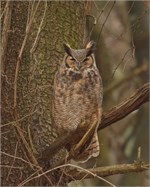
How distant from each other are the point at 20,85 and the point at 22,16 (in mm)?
443

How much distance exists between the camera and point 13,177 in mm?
3725

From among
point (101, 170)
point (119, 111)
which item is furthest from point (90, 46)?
point (101, 170)

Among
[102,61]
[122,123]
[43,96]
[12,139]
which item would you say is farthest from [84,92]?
[122,123]

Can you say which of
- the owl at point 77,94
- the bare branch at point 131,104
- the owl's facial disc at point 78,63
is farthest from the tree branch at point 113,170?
the owl's facial disc at point 78,63

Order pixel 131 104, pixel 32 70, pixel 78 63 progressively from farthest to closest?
pixel 78 63 < pixel 32 70 < pixel 131 104

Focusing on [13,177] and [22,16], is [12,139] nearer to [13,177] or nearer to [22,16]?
[13,177]

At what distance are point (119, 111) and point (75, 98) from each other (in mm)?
570

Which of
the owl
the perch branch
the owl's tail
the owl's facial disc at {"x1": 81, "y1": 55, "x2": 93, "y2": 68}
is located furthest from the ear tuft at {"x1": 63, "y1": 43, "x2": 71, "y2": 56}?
the perch branch

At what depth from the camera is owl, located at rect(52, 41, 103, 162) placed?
3.81m

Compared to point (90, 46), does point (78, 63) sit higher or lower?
A: lower

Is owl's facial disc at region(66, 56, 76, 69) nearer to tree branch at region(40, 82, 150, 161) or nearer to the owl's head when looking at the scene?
the owl's head

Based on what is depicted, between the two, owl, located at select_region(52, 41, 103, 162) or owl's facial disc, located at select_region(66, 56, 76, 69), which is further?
owl's facial disc, located at select_region(66, 56, 76, 69)

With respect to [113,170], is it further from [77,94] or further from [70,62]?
[70,62]

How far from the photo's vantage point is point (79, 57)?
387cm
